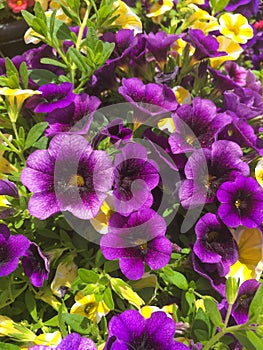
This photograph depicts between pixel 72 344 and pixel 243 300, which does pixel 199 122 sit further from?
pixel 72 344

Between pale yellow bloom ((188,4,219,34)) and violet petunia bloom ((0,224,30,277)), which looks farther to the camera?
pale yellow bloom ((188,4,219,34))

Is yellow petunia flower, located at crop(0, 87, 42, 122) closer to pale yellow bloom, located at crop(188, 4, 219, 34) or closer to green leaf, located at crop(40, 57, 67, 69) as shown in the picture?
green leaf, located at crop(40, 57, 67, 69)

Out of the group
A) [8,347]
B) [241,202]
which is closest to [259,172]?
[241,202]

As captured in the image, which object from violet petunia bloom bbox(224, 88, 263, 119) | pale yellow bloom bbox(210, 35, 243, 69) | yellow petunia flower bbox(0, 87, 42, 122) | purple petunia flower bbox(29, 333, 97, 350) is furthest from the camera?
pale yellow bloom bbox(210, 35, 243, 69)

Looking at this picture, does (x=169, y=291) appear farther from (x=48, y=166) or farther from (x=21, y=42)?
(x=21, y=42)

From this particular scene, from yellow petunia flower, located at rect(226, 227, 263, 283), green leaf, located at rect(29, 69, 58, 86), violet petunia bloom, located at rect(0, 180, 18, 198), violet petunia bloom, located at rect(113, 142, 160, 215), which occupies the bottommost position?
yellow petunia flower, located at rect(226, 227, 263, 283)

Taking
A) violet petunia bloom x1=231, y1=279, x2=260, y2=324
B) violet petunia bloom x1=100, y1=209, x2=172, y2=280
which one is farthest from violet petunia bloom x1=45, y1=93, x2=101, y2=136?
violet petunia bloom x1=231, y1=279, x2=260, y2=324

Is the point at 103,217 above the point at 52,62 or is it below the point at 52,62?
below
